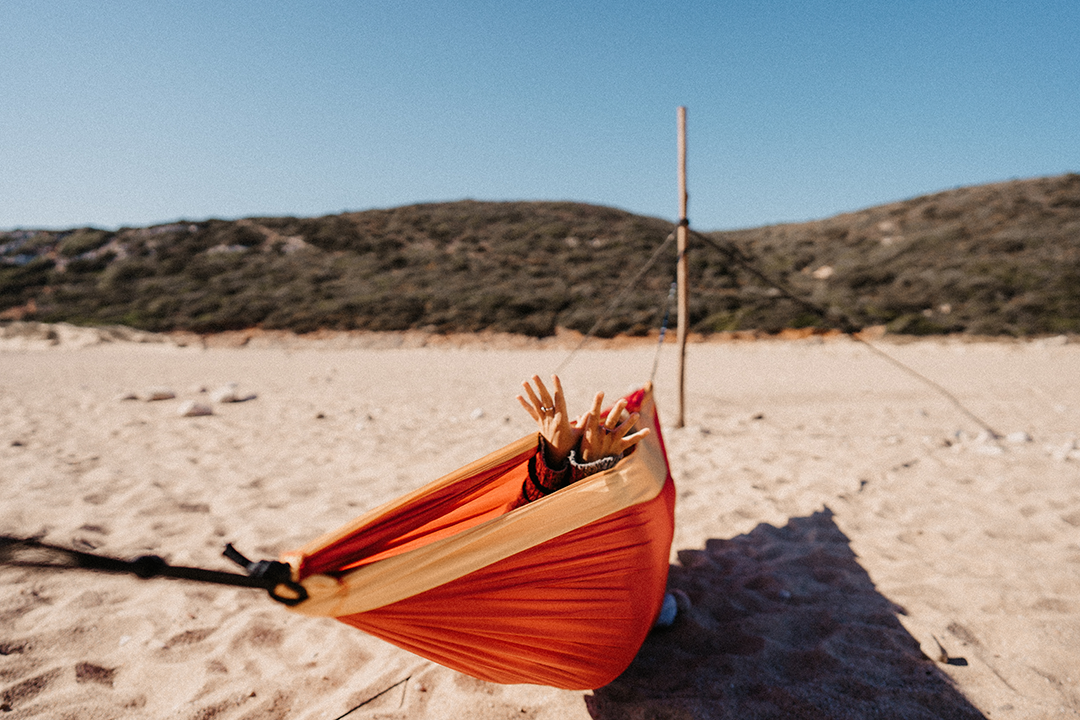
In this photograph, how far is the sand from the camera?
1.87 metres

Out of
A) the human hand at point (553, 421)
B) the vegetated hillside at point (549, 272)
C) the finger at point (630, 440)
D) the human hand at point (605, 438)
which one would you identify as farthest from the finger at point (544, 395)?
the vegetated hillside at point (549, 272)

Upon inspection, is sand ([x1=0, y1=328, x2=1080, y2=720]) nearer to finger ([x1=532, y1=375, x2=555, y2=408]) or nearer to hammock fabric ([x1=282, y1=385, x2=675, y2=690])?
hammock fabric ([x1=282, y1=385, x2=675, y2=690])

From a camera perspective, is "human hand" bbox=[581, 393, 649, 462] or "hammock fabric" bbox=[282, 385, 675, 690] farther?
"human hand" bbox=[581, 393, 649, 462]

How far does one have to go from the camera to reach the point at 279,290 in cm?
1975

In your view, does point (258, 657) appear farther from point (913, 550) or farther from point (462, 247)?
point (462, 247)

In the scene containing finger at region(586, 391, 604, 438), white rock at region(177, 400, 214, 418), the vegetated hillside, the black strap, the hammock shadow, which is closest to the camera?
the black strap

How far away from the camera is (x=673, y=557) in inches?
116

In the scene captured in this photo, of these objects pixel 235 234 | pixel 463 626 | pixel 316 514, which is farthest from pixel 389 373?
pixel 235 234

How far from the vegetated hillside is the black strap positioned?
51.7 ft

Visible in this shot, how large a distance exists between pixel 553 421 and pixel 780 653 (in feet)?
4.72

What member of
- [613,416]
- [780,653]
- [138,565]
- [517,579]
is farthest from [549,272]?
[138,565]

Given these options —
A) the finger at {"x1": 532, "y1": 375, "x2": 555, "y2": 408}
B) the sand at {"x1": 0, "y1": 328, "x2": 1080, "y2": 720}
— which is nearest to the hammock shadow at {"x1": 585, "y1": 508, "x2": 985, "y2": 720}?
the sand at {"x1": 0, "y1": 328, "x2": 1080, "y2": 720}

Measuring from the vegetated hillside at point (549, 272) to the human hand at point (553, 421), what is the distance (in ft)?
49.6

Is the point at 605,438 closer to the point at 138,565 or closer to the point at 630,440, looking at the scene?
the point at 630,440
